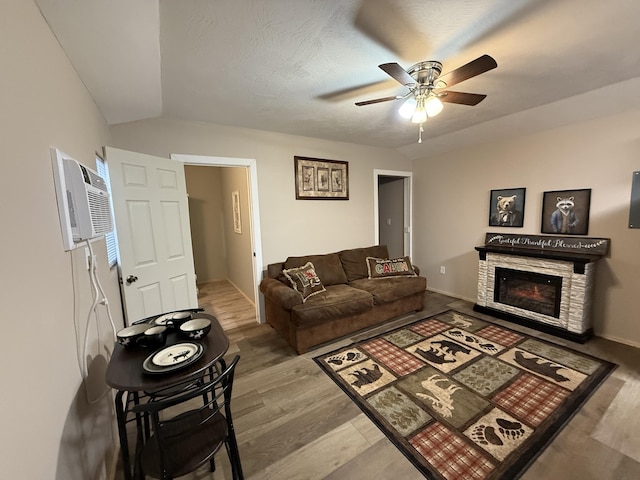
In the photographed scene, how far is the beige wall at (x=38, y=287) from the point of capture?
0.71 m

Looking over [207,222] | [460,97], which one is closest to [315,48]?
[460,97]

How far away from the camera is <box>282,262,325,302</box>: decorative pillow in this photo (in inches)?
118

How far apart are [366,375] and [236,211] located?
3.39 m

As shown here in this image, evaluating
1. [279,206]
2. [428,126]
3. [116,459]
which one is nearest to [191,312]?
[116,459]

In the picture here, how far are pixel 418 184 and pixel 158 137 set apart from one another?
4014mm

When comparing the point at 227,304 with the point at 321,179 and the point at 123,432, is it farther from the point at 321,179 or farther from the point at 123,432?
the point at 123,432

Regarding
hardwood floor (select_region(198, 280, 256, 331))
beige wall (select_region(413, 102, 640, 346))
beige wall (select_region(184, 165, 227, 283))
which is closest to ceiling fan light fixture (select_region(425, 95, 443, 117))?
beige wall (select_region(413, 102, 640, 346))

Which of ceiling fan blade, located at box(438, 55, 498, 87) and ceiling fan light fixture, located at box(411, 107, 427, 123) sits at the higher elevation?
ceiling fan blade, located at box(438, 55, 498, 87)

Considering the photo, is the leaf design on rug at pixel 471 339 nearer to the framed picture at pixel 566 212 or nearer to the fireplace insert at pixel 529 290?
the fireplace insert at pixel 529 290

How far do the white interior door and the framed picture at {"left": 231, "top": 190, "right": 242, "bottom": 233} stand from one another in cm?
168

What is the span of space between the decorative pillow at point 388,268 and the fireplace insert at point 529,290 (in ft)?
3.63

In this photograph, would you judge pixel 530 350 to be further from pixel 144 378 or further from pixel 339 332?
pixel 144 378

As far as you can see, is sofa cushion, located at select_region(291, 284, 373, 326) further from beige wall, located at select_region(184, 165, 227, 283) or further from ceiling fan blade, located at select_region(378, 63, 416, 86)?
beige wall, located at select_region(184, 165, 227, 283)

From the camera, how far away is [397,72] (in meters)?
1.58
